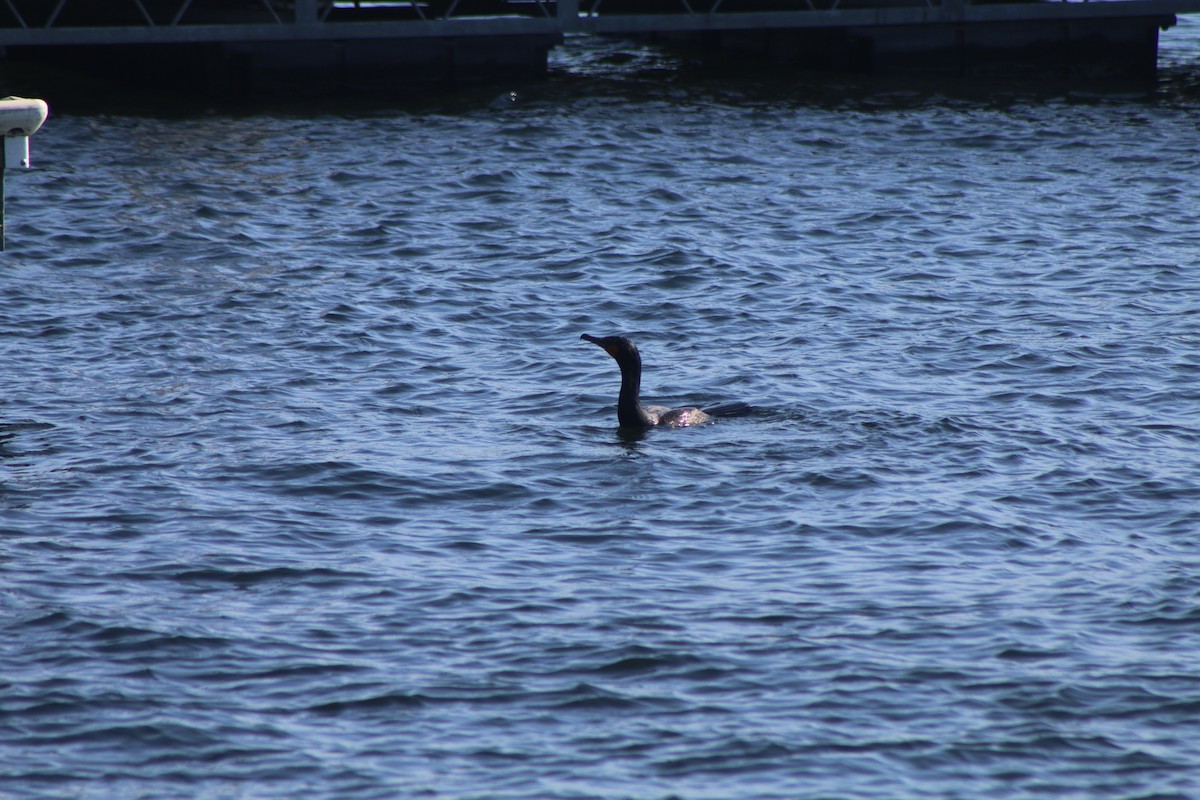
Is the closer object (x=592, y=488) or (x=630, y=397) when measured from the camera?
(x=592, y=488)

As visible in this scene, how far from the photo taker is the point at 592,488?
1557 cm

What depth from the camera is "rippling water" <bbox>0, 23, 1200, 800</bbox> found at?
35.3 ft

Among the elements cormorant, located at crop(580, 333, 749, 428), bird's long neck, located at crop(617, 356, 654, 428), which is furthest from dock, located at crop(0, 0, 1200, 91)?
bird's long neck, located at crop(617, 356, 654, 428)

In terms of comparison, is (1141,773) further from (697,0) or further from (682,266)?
(697,0)

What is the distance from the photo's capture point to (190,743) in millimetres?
10617

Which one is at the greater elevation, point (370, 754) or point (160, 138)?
point (160, 138)

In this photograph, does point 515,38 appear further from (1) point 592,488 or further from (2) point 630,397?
(1) point 592,488

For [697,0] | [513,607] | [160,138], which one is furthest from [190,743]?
[697,0]

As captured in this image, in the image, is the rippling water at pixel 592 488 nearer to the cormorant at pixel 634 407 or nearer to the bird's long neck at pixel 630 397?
the cormorant at pixel 634 407

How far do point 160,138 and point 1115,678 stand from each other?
27403 mm

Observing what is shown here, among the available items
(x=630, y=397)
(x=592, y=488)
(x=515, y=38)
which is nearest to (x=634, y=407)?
(x=630, y=397)

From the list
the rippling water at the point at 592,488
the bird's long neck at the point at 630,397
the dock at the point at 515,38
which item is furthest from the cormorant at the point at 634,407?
the dock at the point at 515,38

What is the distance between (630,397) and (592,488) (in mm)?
1861

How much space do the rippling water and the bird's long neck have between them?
509mm
